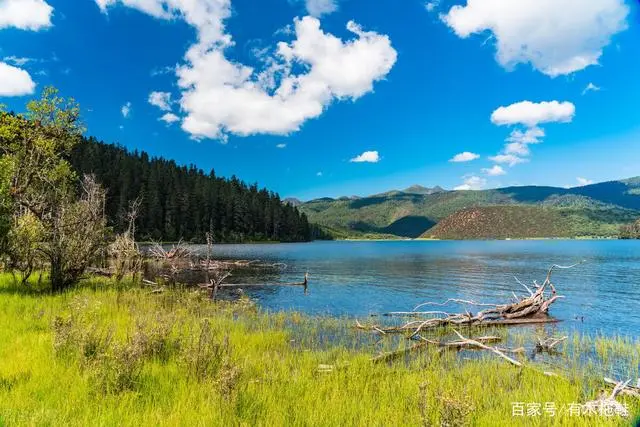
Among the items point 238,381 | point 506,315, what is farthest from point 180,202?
point 238,381

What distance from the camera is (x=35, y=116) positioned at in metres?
29.1

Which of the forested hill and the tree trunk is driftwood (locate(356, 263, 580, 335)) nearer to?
the tree trunk

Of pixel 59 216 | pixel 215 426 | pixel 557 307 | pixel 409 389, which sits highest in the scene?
pixel 59 216

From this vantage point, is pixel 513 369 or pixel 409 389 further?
pixel 513 369

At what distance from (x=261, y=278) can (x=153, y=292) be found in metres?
18.7

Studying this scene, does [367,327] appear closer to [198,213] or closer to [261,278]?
[261,278]

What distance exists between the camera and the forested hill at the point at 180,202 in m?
138

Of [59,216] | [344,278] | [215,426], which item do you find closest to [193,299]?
[59,216]

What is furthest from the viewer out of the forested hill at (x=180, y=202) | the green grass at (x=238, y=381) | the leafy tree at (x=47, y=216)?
the forested hill at (x=180, y=202)

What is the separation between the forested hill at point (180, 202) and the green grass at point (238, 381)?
11806cm

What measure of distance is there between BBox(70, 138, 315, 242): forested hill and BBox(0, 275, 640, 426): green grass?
387 feet

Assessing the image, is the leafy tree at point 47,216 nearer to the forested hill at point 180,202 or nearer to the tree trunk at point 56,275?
the tree trunk at point 56,275

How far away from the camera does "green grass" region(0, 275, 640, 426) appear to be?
668 centimetres

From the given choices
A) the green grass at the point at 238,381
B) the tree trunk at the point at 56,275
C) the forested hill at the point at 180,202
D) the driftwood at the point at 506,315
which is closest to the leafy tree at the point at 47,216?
the tree trunk at the point at 56,275
